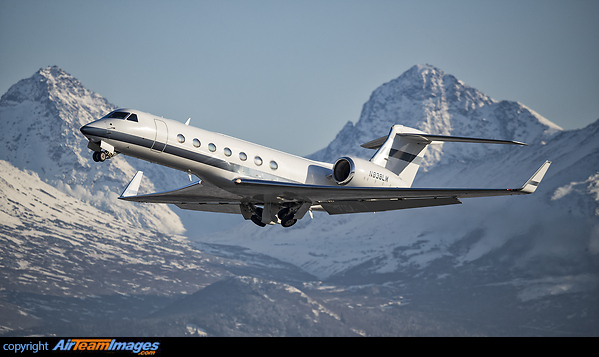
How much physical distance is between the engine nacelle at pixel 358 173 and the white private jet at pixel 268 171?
4 cm

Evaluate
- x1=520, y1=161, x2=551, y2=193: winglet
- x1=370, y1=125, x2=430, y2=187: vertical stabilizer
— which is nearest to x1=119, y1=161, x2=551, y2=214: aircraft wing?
x1=520, y1=161, x2=551, y2=193: winglet

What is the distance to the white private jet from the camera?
78.3 ft

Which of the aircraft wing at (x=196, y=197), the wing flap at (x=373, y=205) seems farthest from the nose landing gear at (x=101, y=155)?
the wing flap at (x=373, y=205)

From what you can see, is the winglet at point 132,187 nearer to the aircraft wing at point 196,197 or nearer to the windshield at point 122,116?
the aircraft wing at point 196,197

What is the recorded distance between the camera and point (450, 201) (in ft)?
82.4

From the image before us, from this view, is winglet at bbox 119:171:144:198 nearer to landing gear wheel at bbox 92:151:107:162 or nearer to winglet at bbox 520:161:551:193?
landing gear wheel at bbox 92:151:107:162

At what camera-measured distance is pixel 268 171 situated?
26047 millimetres

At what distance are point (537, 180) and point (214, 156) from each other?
1105cm

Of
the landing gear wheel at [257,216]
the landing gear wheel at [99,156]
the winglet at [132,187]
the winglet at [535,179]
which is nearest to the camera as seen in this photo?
the winglet at [535,179]

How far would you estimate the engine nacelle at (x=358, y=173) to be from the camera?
26.8 meters
